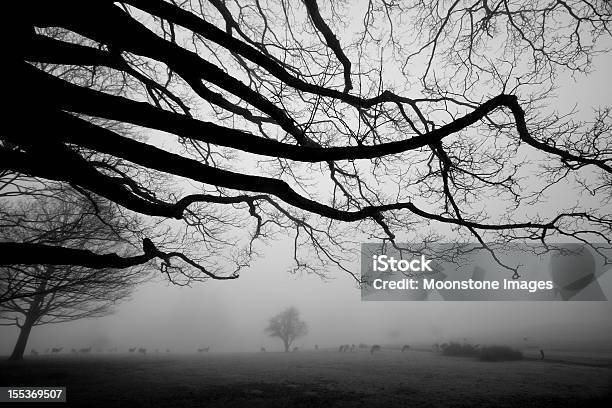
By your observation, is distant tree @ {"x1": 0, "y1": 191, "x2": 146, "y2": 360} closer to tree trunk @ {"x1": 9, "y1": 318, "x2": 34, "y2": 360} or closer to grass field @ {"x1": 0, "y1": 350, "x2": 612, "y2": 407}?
tree trunk @ {"x1": 9, "y1": 318, "x2": 34, "y2": 360}

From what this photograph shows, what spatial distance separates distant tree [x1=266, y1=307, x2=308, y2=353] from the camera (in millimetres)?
52938

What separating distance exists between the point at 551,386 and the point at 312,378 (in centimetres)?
915

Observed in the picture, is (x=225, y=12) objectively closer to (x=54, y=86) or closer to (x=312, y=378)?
(x=54, y=86)

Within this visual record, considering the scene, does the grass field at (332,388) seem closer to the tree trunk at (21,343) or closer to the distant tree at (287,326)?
the tree trunk at (21,343)

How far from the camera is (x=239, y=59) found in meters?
6.61

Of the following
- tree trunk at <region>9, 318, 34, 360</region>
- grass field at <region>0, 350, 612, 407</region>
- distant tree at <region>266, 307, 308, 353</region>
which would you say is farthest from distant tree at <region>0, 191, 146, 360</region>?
distant tree at <region>266, 307, 308, 353</region>

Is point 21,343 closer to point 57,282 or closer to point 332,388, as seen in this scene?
point 57,282

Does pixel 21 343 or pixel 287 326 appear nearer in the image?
pixel 21 343

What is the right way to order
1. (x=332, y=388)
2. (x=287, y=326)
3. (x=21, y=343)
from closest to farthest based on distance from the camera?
(x=332, y=388)
(x=21, y=343)
(x=287, y=326)

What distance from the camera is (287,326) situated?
5309 centimetres

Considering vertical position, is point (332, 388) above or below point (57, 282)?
below

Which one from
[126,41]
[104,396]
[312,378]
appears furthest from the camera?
[312,378]

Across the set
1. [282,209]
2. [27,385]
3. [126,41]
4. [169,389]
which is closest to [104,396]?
[169,389]

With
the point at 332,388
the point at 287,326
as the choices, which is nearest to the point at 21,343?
the point at 332,388
